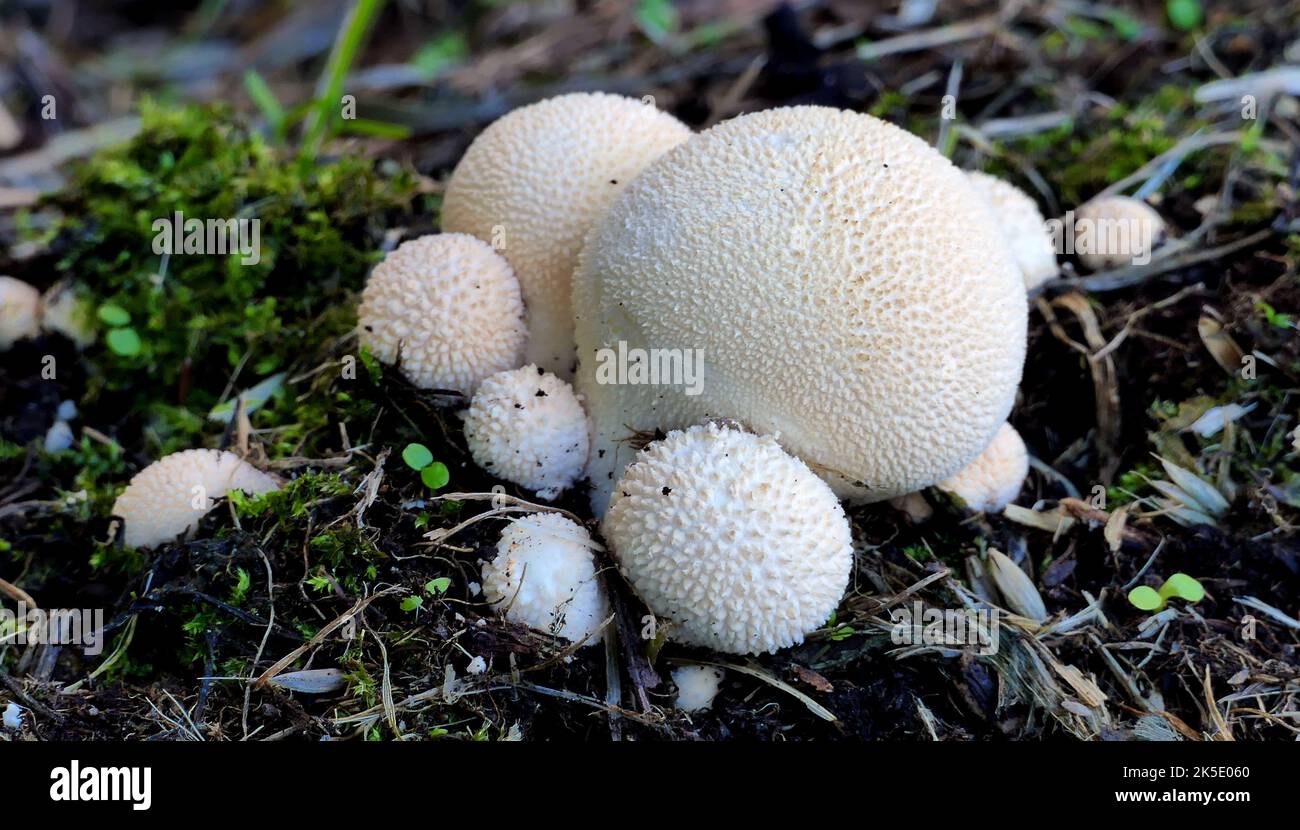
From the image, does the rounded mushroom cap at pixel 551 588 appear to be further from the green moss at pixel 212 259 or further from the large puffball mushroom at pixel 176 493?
the green moss at pixel 212 259

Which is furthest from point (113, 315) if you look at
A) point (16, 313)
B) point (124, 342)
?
point (16, 313)

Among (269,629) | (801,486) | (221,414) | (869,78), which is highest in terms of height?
(869,78)

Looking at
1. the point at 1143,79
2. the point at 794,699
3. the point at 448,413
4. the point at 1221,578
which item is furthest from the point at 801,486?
the point at 1143,79

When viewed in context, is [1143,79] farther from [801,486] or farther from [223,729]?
[223,729]

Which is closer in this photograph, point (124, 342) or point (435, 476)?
point (435, 476)

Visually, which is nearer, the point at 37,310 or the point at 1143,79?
the point at 37,310

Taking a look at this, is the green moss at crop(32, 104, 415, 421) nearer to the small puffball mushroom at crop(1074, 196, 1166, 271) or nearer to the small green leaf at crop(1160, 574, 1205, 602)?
the small puffball mushroom at crop(1074, 196, 1166, 271)

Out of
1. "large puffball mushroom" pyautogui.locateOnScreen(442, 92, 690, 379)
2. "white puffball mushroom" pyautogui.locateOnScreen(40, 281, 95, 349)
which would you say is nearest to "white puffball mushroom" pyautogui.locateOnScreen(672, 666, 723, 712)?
"large puffball mushroom" pyautogui.locateOnScreen(442, 92, 690, 379)

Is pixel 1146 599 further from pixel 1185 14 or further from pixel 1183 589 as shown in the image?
pixel 1185 14
